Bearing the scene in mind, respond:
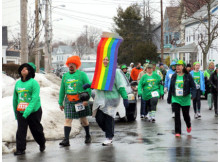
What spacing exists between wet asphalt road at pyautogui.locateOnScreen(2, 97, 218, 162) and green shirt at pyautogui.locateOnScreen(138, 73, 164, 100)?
1356 millimetres

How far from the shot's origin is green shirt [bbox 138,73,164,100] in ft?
42.6

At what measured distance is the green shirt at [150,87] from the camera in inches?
512

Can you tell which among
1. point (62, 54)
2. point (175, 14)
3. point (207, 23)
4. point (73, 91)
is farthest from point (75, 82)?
point (62, 54)

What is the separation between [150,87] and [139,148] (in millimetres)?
4849

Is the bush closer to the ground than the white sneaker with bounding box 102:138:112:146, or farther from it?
farther from it

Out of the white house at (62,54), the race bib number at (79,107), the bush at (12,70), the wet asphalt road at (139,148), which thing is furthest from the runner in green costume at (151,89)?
the white house at (62,54)

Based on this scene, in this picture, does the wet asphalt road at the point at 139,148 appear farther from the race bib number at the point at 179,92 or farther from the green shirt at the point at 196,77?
the green shirt at the point at 196,77

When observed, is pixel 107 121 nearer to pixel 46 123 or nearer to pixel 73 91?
pixel 73 91

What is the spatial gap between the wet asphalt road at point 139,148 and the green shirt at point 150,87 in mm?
1356

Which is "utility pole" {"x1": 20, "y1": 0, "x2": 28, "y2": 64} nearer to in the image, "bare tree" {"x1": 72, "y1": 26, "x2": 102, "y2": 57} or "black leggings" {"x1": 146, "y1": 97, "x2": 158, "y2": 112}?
"black leggings" {"x1": 146, "y1": 97, "x2": 158, "y2": 112}

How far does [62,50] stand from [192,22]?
100 metres

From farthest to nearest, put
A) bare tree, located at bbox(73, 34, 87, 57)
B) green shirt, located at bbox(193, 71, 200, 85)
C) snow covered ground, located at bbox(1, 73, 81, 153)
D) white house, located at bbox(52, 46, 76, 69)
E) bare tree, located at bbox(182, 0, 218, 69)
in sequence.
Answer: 1. white house, located at bbox(52, 46, 76, 69)
2. bare tree, located at bbox(73, 34, 87, 57)
3. bare tree, located at bbox(182, 0, 218, 69)
4. green shirt, located at bbox(193, 71, 200, 85)
5. snow covered ground, located at bbox(1, 73, 81, 153)

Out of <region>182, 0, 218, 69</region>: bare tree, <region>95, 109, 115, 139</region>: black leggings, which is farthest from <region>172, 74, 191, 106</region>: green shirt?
<region>182, 0, 218, 69</region>: bare tree

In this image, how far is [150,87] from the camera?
1301cm
